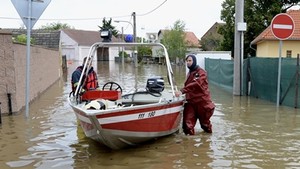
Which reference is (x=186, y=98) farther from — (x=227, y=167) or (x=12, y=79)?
(x=12, y=79)

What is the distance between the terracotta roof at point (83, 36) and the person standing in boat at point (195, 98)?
6430 centimetres

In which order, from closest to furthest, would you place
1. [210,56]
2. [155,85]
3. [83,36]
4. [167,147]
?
[167,147]
[155,85]
[210,56]
[83,36]

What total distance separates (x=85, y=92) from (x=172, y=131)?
196 centimetres

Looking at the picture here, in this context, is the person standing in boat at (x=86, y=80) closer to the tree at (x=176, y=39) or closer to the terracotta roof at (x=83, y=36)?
the tree at (x=176, y=39)

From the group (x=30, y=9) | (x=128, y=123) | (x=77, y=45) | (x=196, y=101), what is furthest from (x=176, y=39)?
(x=128, y=123)

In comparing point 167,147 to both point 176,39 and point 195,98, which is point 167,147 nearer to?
point 195,98

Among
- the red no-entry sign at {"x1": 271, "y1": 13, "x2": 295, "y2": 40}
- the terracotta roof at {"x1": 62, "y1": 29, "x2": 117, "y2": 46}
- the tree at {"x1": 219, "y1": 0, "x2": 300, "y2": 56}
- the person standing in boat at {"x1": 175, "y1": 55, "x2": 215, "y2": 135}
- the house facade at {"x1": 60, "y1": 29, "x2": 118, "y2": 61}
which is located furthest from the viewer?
the terracotta roof at {"x1": 62, "y1": 29, "x2": 117, "y2": 46}

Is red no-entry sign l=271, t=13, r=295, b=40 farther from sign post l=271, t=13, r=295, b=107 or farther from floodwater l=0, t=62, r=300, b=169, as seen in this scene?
floodwater l=0, t=62, r=300, b=169

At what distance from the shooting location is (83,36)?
247 ft

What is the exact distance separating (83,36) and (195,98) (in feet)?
227

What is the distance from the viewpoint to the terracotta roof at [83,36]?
7188cm

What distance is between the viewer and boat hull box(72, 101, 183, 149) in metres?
6.08

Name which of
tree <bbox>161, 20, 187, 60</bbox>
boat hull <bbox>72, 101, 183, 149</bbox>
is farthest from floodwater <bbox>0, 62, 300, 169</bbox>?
tree <bbox>161, 20, 187, 60</bbox>

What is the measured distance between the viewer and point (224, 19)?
39.4 m
